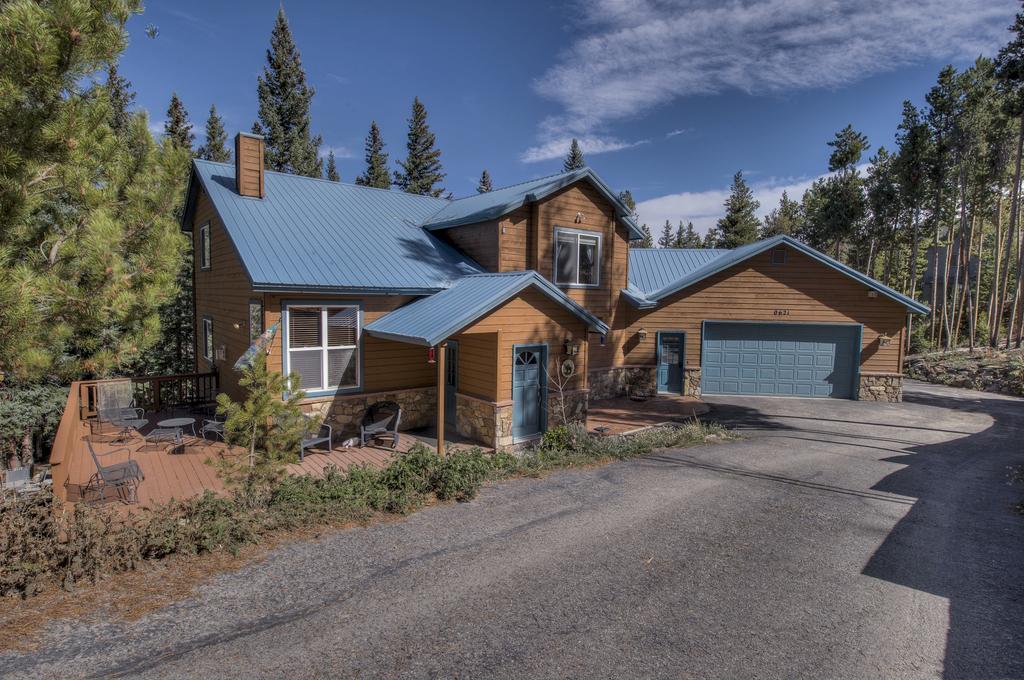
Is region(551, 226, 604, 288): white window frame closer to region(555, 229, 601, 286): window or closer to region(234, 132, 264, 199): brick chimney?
region(555, 229, 601, 286): window

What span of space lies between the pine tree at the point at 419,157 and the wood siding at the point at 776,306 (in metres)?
31.6

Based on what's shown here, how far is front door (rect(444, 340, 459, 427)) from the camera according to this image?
523 inches

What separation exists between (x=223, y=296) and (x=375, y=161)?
3789 cm

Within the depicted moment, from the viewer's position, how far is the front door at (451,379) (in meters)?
13.3

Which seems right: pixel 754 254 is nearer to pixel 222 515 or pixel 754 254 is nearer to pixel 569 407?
pixel 569 407

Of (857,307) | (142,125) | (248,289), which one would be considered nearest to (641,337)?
(857,307)

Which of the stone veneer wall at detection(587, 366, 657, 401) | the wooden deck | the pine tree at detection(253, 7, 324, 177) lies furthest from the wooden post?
the pine tree at detection(253, 7, 324, 177)

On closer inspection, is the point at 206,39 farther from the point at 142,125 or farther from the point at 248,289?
the point at 142,125

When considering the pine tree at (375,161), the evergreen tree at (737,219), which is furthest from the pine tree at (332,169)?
the evergreen tree at (737,219)

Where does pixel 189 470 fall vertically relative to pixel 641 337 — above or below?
below

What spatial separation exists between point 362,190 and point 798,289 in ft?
48.2

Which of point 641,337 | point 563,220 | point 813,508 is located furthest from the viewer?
point 641,337

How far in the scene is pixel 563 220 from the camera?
15.5 metres

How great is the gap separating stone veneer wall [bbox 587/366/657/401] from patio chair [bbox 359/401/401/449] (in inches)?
304
